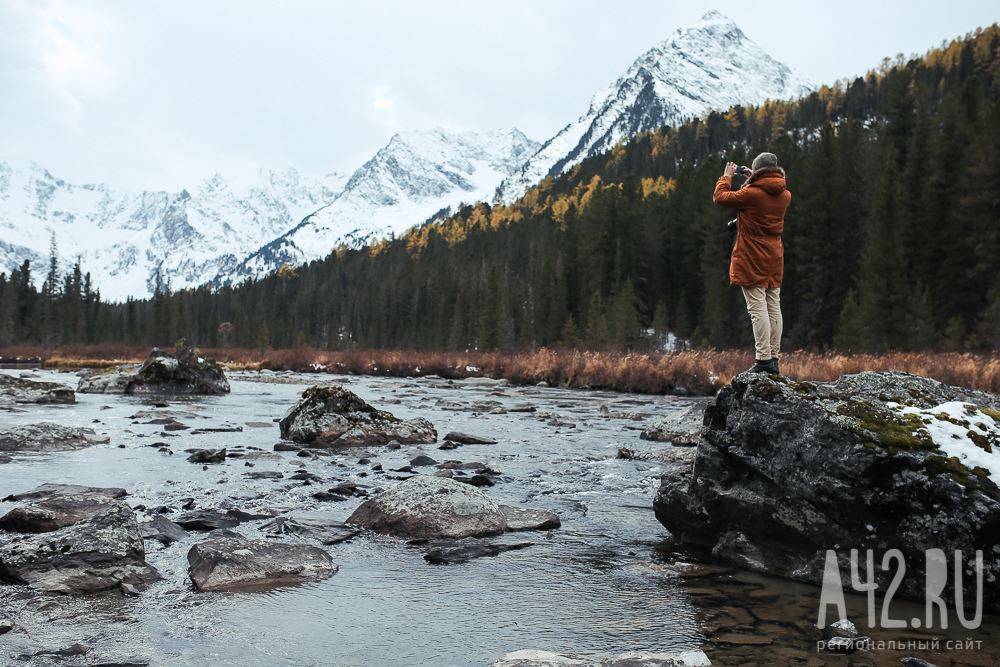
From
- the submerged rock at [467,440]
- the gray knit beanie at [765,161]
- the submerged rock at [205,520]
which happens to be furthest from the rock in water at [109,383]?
the gray knit beanie at [765,161]

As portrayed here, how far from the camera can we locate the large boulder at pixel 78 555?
4.68 metres

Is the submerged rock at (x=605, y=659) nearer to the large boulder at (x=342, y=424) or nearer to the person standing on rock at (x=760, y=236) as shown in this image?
the person standing on rock at (x=760, y=236)

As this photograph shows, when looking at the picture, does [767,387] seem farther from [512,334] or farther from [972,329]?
[512,334]

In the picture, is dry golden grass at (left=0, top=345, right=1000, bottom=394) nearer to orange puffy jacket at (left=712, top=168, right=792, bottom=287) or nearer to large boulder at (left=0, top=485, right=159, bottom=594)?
orange puffy jacket at (left=712, top=168, right=792, bottom=287)

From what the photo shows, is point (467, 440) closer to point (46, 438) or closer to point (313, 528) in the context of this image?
point (313, 528)

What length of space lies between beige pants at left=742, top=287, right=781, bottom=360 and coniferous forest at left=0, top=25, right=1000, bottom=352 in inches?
1421

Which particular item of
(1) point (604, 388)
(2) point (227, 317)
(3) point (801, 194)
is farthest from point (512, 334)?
(2) point (227, 317)

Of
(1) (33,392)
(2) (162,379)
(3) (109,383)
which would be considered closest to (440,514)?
(1) (33,392)

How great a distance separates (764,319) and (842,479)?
99.3 inches

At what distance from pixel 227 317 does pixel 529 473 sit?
186 metres

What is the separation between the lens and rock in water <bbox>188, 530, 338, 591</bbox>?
16.0 feet

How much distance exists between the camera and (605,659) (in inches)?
144

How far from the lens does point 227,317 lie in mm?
179875

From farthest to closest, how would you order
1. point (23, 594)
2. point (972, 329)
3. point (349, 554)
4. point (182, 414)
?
point (972, 329)
point (182, 414)
point (349, 554)
point (23, 594)
